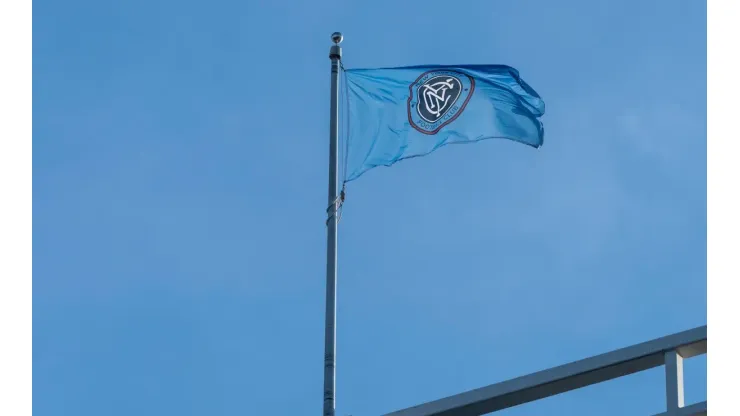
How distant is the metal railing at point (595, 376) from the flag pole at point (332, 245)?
3.44ft

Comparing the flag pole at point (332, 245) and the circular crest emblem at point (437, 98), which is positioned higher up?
the circular crest emblem at point (437, 98)

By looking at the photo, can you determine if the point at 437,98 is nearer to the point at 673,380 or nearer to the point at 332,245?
the point at 332,245

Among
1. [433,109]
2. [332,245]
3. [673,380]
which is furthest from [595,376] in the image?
[433,109]

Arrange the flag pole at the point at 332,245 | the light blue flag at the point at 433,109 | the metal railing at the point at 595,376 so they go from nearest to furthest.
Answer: the metal railing at the point at 595,376
the flag pole at the point at 332,245
the light blue flag at the point at 433,109

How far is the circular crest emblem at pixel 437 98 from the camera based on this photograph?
1675 cm

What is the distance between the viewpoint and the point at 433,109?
16.8 meters

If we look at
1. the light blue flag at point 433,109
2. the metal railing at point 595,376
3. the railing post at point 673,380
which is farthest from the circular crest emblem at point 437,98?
the railing post at point 673,380

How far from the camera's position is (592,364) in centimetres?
1273

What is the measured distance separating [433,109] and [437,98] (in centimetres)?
15

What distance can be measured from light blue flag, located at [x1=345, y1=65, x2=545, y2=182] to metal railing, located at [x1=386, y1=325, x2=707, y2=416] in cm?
401

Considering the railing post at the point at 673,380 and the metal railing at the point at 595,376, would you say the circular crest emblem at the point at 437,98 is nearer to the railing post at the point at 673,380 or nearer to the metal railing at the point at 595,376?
the metal railing at the point at 595,376

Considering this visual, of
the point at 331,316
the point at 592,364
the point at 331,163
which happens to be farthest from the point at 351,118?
the point at 592,364
